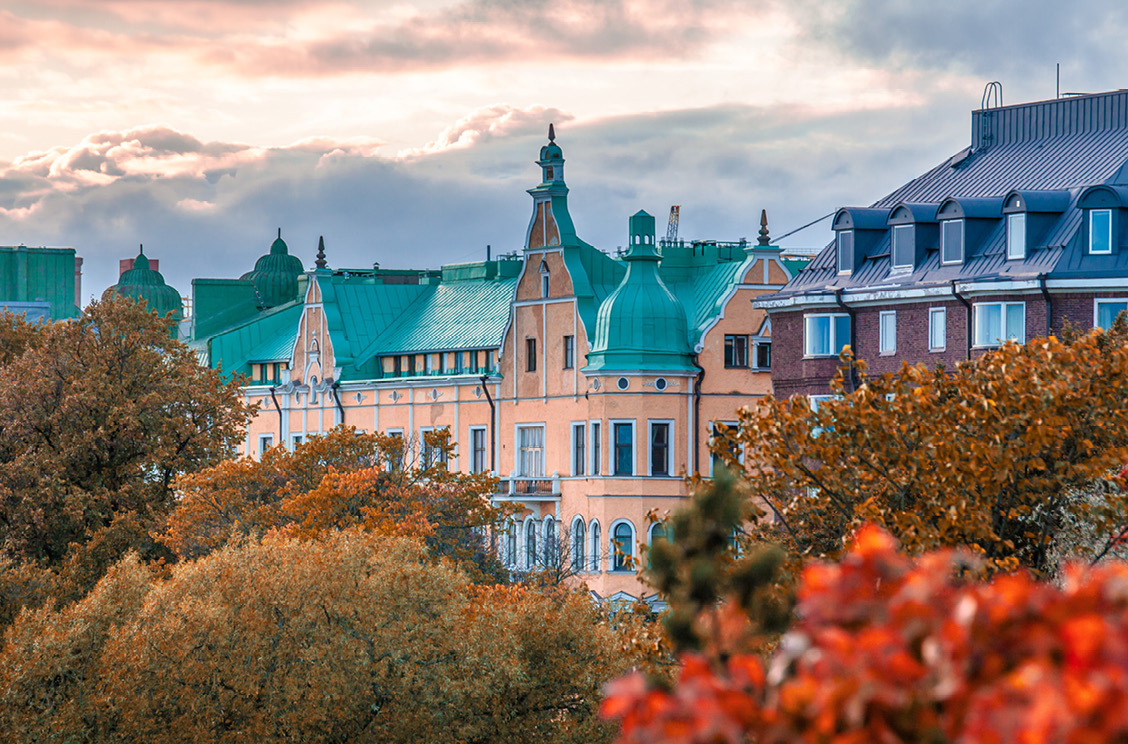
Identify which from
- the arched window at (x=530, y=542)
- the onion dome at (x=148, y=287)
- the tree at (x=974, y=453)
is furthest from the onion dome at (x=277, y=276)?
the tree at (x=974, y=453)

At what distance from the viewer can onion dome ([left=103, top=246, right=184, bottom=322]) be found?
160250mm

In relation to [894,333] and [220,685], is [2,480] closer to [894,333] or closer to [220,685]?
[220,685]

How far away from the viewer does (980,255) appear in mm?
64750

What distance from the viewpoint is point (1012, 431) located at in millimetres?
29656

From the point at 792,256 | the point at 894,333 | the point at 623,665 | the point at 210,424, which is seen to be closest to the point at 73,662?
the point at 623,665

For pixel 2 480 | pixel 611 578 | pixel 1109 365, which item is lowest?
pixel 611 578

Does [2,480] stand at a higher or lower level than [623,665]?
higher

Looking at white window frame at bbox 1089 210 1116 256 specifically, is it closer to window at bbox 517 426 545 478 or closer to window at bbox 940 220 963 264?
window at bbox 940 220 963 264

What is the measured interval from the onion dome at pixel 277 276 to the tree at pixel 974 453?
106762mm

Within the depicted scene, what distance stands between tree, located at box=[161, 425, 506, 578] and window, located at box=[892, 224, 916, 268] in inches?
699

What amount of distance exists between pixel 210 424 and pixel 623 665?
2581 centimetres

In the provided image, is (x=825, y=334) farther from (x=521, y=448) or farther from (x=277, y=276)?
(x=277, y=276)

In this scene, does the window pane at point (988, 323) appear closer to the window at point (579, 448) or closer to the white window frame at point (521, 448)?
the window at point (579, 448)

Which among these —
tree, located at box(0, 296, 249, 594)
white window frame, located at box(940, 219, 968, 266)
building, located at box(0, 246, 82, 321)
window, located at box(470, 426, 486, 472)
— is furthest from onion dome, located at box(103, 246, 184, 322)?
white window frame, located at box(940, 219, 968, 266)
